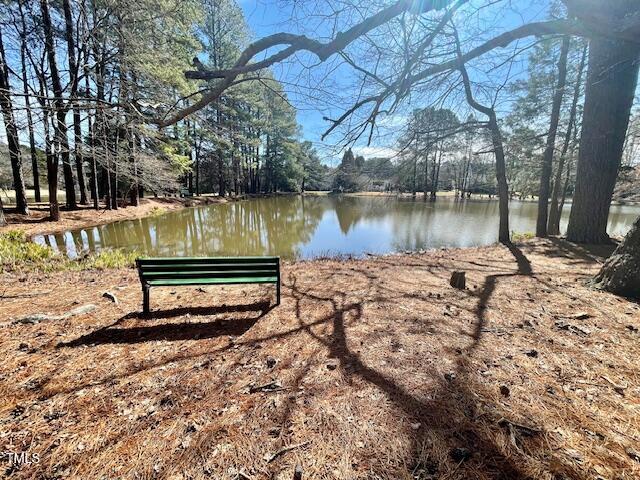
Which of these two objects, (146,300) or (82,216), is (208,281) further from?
(82,216)

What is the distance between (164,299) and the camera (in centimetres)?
339

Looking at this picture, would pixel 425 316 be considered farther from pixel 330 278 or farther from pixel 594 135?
pixel 594 135

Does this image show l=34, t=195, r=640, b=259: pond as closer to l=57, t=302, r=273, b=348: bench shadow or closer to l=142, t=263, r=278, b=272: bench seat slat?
l=142, t=263, r=278, b=272: bench seat slat

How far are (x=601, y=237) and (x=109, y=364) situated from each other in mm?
8984

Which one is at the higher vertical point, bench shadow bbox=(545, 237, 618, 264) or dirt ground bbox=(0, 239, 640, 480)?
bench shadow bbox=(545, 237, 618, 264)

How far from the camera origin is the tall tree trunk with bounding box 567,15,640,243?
5.50 meters

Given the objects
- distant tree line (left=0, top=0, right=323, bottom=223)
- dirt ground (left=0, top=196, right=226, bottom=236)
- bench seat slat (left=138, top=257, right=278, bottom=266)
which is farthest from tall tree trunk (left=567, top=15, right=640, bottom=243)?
dirt ground (left=0, top=196, right=226, bottom=236)

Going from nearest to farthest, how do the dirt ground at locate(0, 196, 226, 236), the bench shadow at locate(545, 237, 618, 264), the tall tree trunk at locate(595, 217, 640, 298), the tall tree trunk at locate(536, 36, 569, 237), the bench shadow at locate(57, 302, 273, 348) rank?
the bench shadow at locate(57, 302, 273, 348), the tall tree trunk at locate(595, 217, 640, 298), the bench shadow at locate(545, 237, 618, 264), the tall tree trunk at locate(536, 36, 569, 237), the dirt ground at locate(0, 196, 226, 236)

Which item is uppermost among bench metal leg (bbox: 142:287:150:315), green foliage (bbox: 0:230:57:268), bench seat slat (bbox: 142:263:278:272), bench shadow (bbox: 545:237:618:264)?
bench seat slat (bbox: 142:263:278:272)

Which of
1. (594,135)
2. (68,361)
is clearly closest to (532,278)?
(594,135)

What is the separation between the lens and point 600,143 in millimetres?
5734

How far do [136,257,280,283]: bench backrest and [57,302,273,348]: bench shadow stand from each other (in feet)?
1.36

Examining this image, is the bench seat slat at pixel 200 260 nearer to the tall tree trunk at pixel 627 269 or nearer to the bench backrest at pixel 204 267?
the bench backrest at pixel 204 267

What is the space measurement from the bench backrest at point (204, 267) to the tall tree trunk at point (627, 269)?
3.96 m
